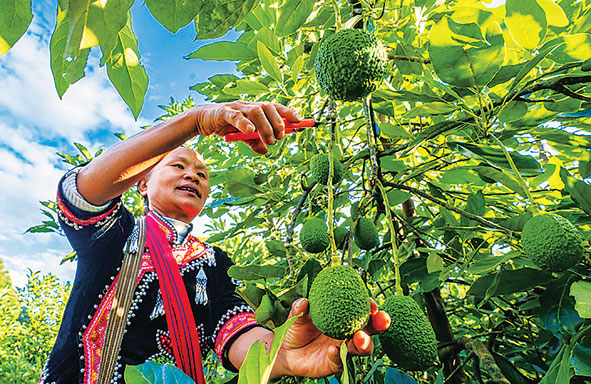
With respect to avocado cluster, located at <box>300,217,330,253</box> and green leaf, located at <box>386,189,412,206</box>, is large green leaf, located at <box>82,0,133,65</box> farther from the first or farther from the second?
green leaf, located at <box>386,189,412,206</box>

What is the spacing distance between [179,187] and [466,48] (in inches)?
53.6

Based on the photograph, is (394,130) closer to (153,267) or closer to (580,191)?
(580,191)

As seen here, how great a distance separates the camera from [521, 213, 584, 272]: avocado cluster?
2.31 ft

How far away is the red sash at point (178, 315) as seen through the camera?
1301mm

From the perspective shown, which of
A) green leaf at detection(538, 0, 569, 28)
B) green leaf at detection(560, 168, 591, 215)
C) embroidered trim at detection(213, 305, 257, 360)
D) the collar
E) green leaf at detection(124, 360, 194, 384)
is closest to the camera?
green leaf at detection(124, 360, 194, 384)

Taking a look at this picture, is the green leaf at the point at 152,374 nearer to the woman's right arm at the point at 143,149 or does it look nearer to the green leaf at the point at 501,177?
the woman's right arm at the point at 143,149

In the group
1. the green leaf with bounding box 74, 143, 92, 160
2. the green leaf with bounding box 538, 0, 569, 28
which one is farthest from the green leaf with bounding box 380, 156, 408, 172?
the green leaf with bounding box 74, 143, 92, 160

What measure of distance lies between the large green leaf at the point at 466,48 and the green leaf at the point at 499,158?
0.21 meters

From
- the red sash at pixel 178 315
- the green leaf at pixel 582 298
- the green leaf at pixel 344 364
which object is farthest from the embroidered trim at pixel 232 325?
the green leaf at pixel 582 298

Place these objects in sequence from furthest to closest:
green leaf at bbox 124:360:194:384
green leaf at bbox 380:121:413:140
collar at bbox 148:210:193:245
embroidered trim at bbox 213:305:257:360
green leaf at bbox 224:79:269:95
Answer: collar at bbox 148:210:193:245 < embroidered trim at bbox 213:305:257:360 < green leaf at bbox 224:79:269:95 < green leaf at bbox 380:121:413:140 < green leaf at bbox 124:360:194:384

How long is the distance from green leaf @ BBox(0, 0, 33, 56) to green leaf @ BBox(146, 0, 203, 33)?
0.56 feet

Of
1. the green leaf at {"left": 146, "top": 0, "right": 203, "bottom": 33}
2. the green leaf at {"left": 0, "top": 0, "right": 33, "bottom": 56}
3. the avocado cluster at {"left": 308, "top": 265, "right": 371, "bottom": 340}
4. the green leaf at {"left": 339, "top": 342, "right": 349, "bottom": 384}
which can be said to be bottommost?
the green leaf at {"left": 339, "top": 342, "right": 349, "bottom": 384}

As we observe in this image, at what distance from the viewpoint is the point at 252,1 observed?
72 cm

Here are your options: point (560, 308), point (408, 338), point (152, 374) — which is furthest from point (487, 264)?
point (152, 374)
